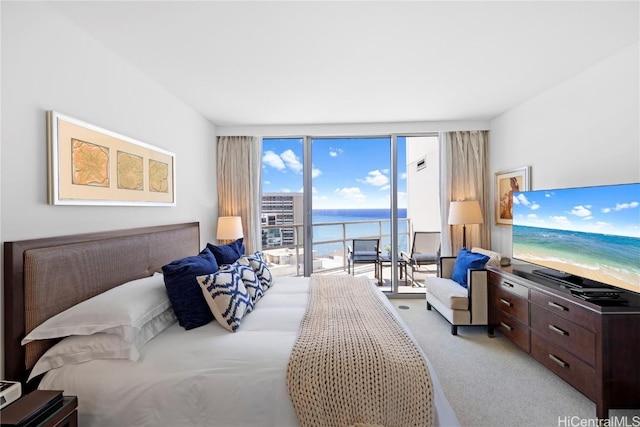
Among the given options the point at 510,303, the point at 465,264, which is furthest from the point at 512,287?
the point at 465,264

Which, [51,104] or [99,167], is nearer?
[51,104]

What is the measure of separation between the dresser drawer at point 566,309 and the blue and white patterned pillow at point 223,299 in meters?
2.27

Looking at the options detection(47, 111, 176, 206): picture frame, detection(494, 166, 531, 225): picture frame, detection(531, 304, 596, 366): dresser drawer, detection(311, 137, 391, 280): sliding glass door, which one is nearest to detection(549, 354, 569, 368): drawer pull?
detection(531, 304, 596, 366): dresser drawer

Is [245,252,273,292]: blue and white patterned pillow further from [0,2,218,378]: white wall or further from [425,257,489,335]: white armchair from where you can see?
[425,257,489,335]: white armchair

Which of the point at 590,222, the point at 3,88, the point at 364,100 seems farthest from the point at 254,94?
the point at 590,222

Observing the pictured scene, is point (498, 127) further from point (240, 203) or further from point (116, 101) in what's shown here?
point (116, 101)

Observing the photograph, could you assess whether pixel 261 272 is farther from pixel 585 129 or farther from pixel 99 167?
pixel 585 129

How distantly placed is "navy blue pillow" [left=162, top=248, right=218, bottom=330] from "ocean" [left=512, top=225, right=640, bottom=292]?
2736 mm

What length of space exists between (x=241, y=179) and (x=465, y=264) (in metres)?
3.17

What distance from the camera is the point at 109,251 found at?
6.31 ft

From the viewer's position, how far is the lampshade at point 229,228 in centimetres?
368

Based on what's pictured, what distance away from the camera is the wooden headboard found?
1.38 metres

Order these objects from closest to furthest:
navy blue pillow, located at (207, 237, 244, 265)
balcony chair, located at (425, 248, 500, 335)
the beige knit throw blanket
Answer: the beige knit throw blanket → navy blue pillow, located at (207, 237, 244, 265) → balcony chair, located at (425, 248, 500, 335)

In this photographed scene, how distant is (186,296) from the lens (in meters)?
1.80
